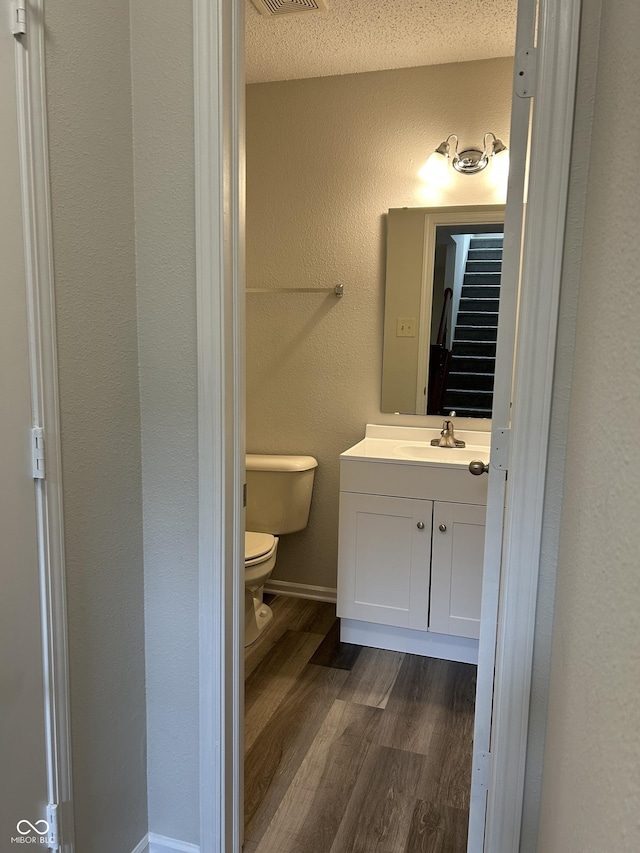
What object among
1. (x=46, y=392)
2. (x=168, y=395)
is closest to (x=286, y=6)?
(x=168, y=395)

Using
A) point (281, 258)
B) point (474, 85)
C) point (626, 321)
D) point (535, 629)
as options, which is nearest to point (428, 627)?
point (535, 629)

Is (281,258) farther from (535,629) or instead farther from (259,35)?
(535,629)

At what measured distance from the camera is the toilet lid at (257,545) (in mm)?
2389

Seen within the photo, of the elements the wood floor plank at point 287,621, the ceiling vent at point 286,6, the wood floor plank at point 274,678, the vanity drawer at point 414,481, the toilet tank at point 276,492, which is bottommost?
the wood floor plank at point 287,621

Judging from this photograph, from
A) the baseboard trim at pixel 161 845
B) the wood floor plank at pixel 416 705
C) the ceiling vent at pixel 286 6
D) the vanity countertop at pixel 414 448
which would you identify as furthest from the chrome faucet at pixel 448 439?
the baseboard trim at pixel 161 845

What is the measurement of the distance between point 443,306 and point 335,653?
5.33 feet

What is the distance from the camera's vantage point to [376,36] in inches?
93.3

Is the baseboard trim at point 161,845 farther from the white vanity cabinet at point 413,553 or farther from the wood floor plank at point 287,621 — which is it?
the white vanity cabinet at point 413,553

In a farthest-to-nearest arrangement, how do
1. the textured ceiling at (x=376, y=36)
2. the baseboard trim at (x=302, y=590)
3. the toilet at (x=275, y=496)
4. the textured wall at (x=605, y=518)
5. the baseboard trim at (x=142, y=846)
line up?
the baseboard trim at (x=302, y=590), the toilet at (x=275, y=496), the textured ceiling at (x=376, y=36), the baseboard trim at (x=142, y=846), the textured wall at (x=605, y=518)

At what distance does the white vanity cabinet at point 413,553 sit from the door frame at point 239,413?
1135 millimetres

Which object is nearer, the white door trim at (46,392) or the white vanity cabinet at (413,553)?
the white door trim at (46,392)

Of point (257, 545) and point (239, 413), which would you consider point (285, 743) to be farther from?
point (239, 413)

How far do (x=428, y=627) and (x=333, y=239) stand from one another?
5.99ft

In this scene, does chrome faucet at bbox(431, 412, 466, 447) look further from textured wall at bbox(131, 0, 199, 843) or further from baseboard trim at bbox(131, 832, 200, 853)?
baseboard trim at bbox(131, 832, 200, 853)
